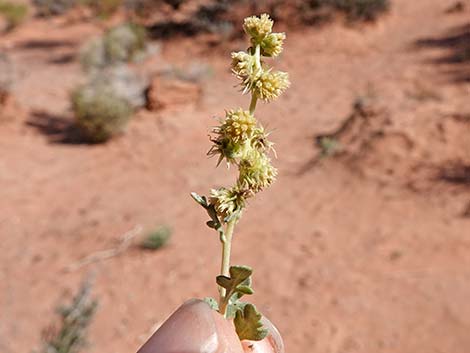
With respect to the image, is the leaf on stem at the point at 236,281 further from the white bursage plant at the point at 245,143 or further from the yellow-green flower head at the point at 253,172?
the yellow-green flower head at the point at 253,172

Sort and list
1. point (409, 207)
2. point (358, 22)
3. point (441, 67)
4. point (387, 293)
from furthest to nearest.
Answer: point (358, 22), point (441, 67), point (409, 207), point (387, 293)

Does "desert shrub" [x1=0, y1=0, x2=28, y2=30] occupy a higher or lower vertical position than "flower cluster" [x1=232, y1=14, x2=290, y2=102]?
higher

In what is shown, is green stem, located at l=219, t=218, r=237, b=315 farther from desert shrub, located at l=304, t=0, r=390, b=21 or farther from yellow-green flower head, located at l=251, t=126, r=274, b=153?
desert shrub, located at l=304, t=0, r=390, b=21

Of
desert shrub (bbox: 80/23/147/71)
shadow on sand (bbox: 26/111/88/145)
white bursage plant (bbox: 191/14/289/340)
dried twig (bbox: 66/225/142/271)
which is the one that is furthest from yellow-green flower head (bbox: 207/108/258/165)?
desert shrub (bbox: 80/23/147/71)

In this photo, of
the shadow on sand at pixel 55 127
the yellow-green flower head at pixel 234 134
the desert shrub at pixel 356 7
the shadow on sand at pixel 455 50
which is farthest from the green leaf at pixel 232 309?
the desert shrub at pixel 356 7

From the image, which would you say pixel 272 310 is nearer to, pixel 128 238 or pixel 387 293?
pixel 387 293

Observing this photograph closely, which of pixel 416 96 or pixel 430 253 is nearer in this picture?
pixel 430 253

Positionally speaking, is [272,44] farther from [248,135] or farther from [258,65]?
[248,135]

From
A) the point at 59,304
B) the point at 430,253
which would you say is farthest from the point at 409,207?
the point at 59,304
